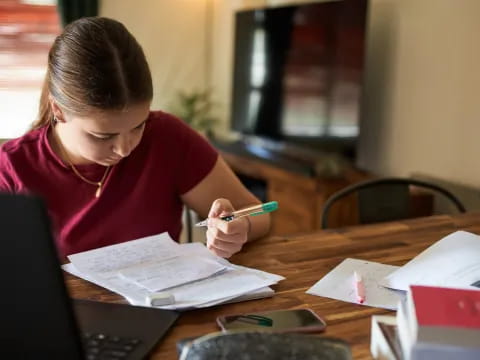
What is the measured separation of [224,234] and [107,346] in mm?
394

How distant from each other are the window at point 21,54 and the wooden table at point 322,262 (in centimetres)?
290

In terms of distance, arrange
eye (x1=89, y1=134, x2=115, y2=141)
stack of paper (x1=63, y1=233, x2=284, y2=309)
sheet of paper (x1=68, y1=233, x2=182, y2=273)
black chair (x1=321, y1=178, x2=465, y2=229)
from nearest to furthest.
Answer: stack of paper (x1=63, y1=233, x2=284, y2=309) < sheet of paper (x1=68, y1=233, x2=182, y2=273) < eye (x1=89, y1=134, x2=115, y2=141) < black chair (x1=321, y1=178, x2=465, y2=229)

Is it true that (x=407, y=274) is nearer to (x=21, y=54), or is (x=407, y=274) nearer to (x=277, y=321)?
(x=277, y=321)

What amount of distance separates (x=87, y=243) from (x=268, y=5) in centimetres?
277

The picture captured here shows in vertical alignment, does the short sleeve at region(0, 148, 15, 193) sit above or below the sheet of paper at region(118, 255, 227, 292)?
above

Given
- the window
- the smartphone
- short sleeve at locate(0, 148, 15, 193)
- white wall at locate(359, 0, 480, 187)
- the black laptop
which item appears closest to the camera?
the black laptop

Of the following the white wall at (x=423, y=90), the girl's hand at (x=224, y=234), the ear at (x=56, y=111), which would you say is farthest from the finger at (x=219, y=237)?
the white wall at (x=423, y=90)

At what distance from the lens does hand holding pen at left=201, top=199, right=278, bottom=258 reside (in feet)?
3.83

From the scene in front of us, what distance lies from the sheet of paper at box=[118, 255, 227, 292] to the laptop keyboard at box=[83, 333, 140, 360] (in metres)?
0.19

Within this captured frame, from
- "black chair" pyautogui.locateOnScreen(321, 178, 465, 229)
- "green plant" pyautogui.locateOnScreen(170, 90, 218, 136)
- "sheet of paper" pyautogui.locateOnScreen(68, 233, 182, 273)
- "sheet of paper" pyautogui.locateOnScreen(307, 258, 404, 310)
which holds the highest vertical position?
"sheet of paper" pyautogui.locateOnScreen(68, 233, 182, 273)

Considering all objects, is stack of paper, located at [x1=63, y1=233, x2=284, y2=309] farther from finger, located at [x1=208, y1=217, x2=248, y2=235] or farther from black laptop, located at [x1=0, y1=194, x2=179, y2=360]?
black laptop, located at [x1=0, y1=194, x2=179, y2=360]

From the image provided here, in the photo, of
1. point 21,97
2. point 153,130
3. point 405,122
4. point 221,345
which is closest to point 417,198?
point 405,122

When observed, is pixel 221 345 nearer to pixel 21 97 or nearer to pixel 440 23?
pixel 440 23

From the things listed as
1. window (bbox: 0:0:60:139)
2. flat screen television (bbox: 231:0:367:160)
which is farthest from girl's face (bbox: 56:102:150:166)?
window (bbox: 0:0:60:139)
